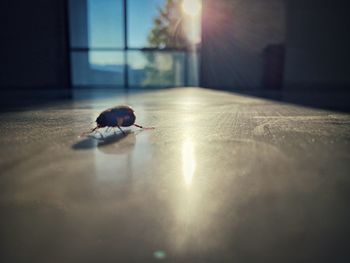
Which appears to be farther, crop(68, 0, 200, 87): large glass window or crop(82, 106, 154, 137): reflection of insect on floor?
crop(68, 0, 200, 87): large glass window

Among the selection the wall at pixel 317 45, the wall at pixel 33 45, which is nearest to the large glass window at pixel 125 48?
the wall at pixel 33 45

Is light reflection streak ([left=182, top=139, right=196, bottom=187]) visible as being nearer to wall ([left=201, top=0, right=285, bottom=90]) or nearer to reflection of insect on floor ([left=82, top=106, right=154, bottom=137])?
reflection of insect on floor ([left=82, top=106, right=154, bottom=137])

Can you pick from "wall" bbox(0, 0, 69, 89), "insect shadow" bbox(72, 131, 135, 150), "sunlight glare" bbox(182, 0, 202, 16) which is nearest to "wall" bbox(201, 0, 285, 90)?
"sunlight glare" bbox(182, 0, 202, 16)

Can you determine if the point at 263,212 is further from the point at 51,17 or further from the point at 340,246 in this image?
the point at 51,17

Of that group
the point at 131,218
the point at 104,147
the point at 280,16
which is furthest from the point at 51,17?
the point at 131,218

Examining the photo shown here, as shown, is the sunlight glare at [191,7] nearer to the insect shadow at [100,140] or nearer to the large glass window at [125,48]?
the large glass window at [125,48]

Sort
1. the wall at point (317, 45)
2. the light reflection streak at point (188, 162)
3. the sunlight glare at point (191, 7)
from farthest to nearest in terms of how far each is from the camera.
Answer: the sunlight glare at point (191, 7), the wall at point (317, 45), the light reflection streak at point (188, 162)

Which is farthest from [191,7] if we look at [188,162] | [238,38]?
[188,162]
